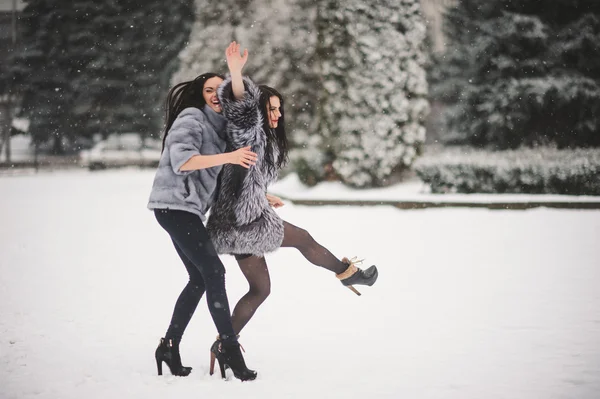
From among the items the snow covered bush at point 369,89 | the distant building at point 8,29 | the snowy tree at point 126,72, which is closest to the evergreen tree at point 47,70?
the distant building at point 8,29

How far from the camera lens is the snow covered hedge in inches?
614

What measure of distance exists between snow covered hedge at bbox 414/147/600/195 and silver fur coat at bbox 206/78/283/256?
1304 centimetres

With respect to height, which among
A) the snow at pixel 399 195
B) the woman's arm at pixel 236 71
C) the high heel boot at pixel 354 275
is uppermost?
the woman's arm at pixel 236 71

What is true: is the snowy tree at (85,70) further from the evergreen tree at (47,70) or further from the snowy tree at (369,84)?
the snowy tree at (369,84)

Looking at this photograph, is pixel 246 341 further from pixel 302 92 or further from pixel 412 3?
pixel 302 92

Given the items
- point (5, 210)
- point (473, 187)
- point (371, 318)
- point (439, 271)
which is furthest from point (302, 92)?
point (371, 318)

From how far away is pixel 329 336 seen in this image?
5.29 metres

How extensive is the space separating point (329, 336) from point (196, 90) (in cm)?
221

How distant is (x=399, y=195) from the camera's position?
54.4 feet

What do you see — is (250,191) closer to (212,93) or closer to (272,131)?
(272,131)

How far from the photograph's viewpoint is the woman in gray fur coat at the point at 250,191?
3998 millimetres

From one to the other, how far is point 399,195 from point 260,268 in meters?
12.6

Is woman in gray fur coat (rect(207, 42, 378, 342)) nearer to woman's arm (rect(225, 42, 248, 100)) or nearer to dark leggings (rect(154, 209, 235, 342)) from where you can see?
woman's arm (rect(225, 42, 248, 100))

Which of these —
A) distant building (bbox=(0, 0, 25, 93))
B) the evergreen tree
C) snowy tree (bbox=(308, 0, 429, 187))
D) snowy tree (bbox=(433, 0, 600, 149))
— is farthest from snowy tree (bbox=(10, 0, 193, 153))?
snowy tree (bbox=(308, 0, 429, 187))
